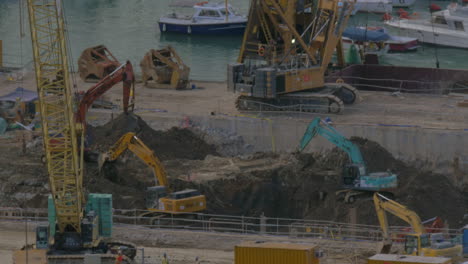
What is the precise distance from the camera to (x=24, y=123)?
232 ft

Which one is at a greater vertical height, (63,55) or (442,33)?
(63,55)

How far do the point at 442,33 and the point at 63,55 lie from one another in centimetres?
5948

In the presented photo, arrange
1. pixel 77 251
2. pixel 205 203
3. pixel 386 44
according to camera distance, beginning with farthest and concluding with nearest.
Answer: pixel 386 44, pixel 205 203, pixel 77 251

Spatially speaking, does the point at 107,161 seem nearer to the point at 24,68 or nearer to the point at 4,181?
the point at 4,181

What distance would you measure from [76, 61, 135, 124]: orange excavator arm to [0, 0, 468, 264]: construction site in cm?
11

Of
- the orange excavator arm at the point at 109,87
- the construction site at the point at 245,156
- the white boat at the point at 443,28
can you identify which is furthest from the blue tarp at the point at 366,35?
the orange excavator arm at the point at 109,87

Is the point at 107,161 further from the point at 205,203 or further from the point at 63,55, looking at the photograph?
the point at 63,55

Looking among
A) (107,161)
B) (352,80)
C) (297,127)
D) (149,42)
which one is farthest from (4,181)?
(149,42)

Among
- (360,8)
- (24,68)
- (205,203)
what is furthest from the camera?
(360,8)

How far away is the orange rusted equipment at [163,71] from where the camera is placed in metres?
75.7

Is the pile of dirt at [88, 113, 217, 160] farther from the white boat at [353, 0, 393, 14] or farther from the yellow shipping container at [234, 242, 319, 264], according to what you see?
the white boat at [353, 0, 393, 14]

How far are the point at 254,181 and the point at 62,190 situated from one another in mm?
16047

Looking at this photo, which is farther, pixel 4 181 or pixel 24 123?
pixel 24 123

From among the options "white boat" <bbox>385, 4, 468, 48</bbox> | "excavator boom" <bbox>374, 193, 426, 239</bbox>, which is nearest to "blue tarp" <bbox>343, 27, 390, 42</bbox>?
"white boat" <bbox>385, 4, 468, 48</bbox>
